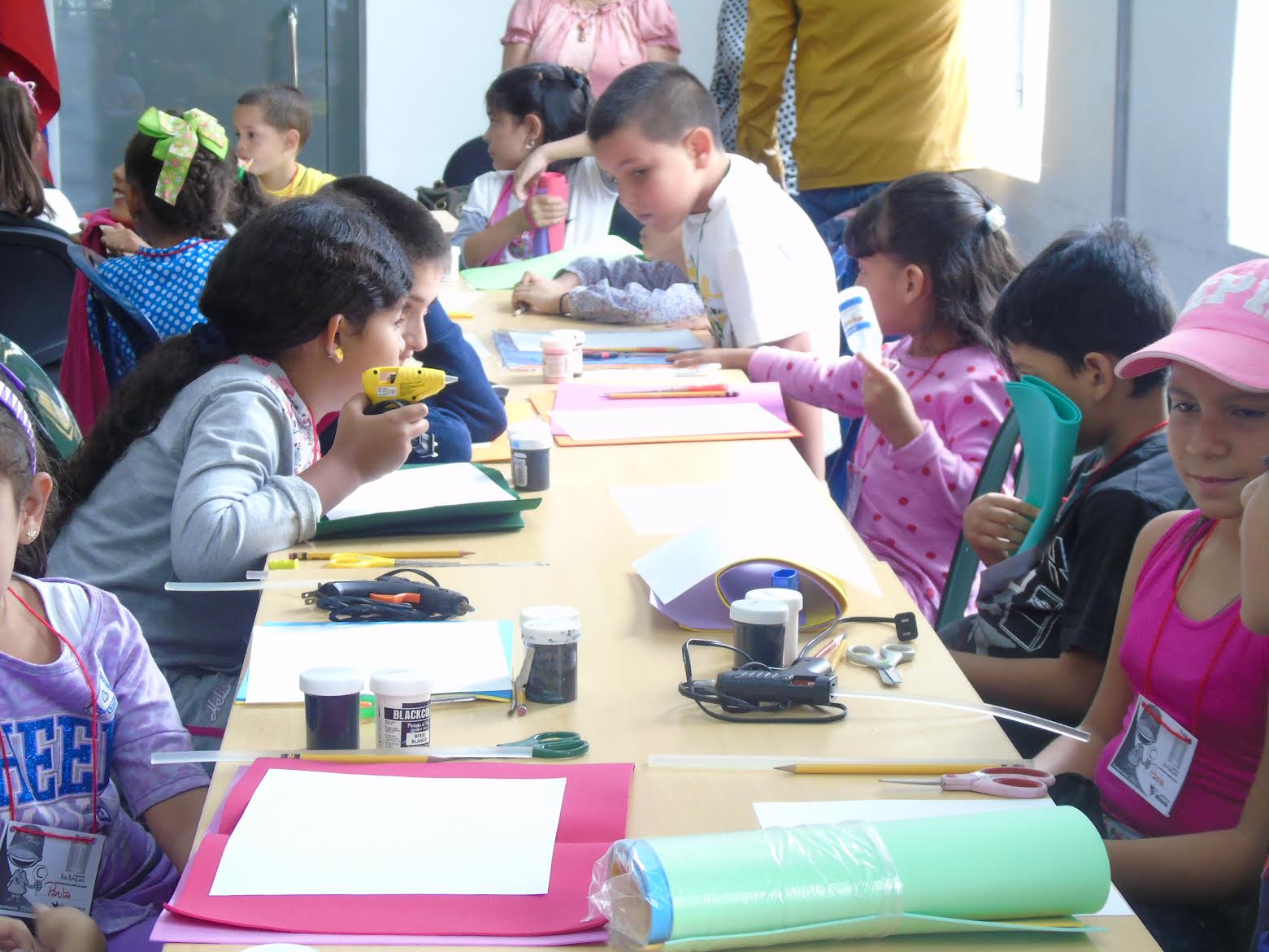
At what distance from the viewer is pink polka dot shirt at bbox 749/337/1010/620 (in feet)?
7.53

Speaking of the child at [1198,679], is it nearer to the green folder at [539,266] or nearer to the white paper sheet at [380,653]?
the white paper sheet at [380,653]

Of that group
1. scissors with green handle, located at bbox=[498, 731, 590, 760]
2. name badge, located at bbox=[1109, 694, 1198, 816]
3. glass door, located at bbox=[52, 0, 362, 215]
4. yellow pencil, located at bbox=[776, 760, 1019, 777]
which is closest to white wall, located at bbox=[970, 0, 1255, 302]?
name badge, located at bbox=[1109, 694, 1198, 816]

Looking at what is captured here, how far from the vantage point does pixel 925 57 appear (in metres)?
4.08

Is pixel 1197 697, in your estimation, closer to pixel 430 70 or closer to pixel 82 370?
pixel 82 370

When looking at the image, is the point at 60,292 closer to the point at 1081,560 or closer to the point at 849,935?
the point at 1081,560

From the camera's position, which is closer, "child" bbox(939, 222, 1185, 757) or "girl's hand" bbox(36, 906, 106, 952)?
"girl's hand" bbox(36, 906, 106, 952)

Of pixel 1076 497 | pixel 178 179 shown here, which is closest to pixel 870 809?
pixel 1076 497

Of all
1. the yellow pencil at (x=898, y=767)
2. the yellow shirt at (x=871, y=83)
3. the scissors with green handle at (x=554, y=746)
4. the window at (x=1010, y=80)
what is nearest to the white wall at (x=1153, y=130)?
the window at (x=1010, y=80)

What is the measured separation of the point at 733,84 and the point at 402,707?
15.7ft

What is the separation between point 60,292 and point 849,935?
9.85 feet

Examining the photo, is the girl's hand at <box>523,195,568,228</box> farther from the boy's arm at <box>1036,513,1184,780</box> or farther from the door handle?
the door handle

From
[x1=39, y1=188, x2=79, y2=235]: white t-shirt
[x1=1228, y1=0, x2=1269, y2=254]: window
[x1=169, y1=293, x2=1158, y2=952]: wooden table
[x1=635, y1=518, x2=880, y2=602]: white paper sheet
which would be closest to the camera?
[x1=169, y1=293, x2=1158, y2=952]: wooden table

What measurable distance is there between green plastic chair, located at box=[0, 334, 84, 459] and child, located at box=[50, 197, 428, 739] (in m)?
→ 0.13

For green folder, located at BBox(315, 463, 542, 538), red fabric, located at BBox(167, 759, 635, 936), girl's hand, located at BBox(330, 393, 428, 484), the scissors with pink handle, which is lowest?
red fabric, located at BBox(167, 759, 635, 936)
